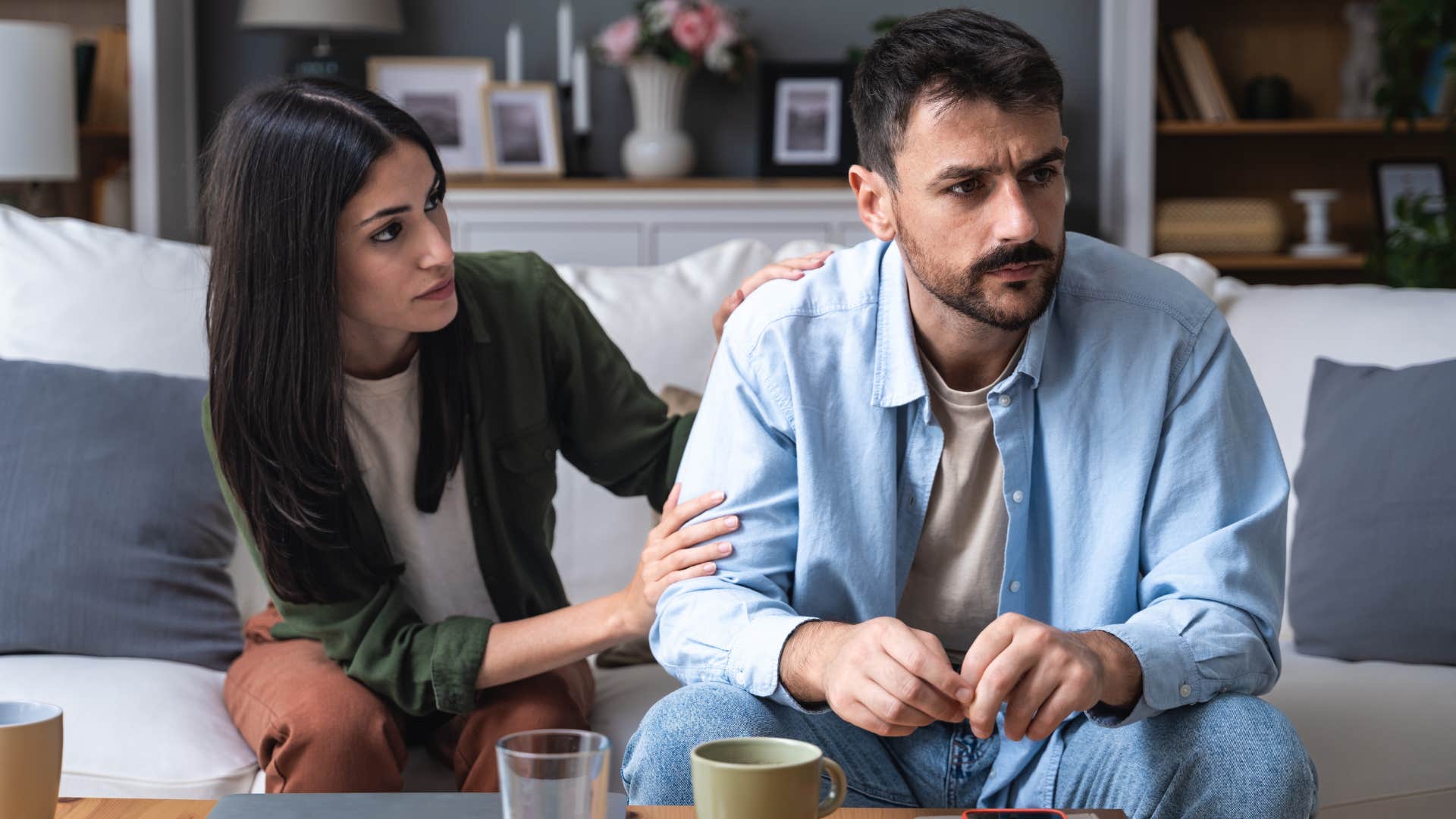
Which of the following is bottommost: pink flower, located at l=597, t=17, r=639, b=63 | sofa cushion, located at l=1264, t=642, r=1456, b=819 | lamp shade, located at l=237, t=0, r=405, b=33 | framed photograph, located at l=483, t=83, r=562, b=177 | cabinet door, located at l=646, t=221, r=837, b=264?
sofa cushion, located at l=1264, t=642, r=1456, b=819

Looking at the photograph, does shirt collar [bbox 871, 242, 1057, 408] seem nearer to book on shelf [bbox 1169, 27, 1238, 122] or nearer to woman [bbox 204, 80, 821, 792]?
woman [bbox 204, 80, 821, 792]

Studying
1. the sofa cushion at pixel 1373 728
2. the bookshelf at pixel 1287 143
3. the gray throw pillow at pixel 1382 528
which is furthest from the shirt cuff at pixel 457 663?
the bookshelf at pixel 1287 143

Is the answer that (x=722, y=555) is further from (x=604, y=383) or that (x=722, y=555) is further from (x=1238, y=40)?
(x=1238, y=40)

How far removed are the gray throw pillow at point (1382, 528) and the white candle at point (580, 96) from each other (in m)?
2.54

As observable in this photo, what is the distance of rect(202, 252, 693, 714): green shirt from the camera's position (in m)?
1.51

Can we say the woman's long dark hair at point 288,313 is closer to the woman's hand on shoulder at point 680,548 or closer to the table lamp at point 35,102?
the woman's hand on shoulder at point 680,548

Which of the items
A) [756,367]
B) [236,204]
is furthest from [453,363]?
[756,367]

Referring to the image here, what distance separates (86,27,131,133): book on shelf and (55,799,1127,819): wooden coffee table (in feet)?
10.2

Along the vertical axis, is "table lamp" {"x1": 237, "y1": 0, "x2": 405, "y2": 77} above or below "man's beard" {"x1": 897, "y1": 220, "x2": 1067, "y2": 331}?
above

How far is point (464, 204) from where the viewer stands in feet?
12.5

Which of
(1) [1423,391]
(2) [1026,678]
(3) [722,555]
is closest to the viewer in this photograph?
(2) [1026,678]

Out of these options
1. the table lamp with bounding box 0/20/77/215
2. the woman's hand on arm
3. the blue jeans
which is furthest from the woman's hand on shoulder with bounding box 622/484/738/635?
the table lamp with bounding box 0/20/77/215

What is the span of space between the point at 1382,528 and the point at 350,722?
123 centimetres

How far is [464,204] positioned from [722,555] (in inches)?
107
